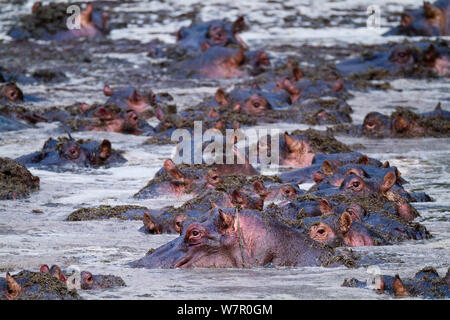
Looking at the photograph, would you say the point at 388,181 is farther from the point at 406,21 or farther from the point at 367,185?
the point at 406,21

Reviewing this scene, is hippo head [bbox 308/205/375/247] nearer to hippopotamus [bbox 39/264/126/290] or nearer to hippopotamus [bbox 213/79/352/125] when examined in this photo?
hippopotamus [bbox 39/264/126/290]

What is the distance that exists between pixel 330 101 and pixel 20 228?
6.76 meters

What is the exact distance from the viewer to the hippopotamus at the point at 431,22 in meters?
18.2

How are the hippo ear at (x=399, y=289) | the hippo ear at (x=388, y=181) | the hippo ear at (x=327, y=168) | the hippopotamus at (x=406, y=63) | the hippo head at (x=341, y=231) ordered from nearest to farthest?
the hippo ear at (x=399, y=289)
the hippo head at (x=341, y=231)
the hippo ear at (x=388, y=181)
the hippo ear at (x=327, y=168)
the hippopotamus at (x=406, y=63)

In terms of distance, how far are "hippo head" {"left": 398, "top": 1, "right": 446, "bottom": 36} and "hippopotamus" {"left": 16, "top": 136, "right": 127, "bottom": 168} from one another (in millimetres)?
9086

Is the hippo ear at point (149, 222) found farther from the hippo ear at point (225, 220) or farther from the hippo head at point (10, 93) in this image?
the hippo head at point (10, 93)

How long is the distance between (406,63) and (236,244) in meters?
10.6

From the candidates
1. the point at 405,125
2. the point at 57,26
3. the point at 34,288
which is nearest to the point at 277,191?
the point at 34,288

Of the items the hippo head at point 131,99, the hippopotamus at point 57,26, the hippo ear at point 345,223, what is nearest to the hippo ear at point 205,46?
the hippo head at point 131,99

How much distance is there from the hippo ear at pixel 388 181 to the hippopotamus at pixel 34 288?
10.2 ft

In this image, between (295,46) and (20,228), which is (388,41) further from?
(20,228)

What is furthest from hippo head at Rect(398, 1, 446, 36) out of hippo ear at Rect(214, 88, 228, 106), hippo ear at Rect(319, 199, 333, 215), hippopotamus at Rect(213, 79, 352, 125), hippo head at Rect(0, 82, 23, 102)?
hippo ear at Rect(319, 199, 333, 215)

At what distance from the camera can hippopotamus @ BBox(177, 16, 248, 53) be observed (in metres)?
16.9
